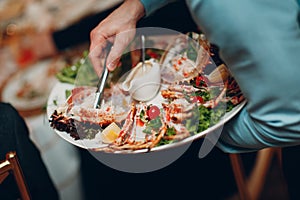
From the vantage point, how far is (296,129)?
0.82 m

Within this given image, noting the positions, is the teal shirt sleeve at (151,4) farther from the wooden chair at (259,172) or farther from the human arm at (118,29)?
the wooden chair at (259,172)

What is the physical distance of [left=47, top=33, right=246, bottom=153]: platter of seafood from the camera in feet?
2.92

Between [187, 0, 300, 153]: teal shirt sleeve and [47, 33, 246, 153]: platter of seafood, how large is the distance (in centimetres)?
12

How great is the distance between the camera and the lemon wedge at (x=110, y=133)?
909 millimetres

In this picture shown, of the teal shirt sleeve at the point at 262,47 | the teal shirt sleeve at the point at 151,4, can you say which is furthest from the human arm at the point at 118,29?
the teal shirt sleeve at the point at 262,47

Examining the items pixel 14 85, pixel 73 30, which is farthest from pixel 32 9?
pixel 14 85

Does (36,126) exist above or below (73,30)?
below

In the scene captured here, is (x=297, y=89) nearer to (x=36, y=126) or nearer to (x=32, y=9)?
(x=36, y=126)

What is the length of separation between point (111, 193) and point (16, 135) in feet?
1.49

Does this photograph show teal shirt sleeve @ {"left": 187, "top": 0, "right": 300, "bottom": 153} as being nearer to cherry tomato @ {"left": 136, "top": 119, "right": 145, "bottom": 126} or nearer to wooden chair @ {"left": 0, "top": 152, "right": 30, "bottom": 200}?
cherry tomato @ {"left": 136, "top": 119, "right": 145, "bottom": 126}

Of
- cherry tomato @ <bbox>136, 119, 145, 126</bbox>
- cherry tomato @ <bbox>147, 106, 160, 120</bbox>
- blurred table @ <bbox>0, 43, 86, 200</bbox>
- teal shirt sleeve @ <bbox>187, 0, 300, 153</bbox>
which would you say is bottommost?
blurred table @ <bbox>0, 43, 86, 200</bbox>

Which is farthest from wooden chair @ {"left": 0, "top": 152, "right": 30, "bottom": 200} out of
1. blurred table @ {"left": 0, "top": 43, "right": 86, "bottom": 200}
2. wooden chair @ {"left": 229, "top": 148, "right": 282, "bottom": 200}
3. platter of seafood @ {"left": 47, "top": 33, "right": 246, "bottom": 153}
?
wooden chair @ {"left": 229, "top": 148, "right": 282, "bottom": 200}

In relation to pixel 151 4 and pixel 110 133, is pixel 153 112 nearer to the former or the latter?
pixel 110 133

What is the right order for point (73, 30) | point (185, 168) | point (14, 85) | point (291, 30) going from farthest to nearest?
point (73, 30) → point (14, 85) → point (185, 168) → point (291, 30)
